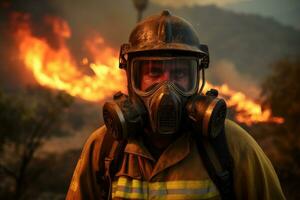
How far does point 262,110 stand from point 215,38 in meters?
7.88

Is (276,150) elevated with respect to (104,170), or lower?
lower

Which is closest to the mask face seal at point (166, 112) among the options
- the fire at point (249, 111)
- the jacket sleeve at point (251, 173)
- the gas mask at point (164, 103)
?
the gas mask at point (164, 103)

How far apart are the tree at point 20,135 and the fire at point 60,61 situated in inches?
45.1

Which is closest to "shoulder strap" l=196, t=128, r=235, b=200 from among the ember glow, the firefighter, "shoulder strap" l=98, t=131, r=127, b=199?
the firefighter

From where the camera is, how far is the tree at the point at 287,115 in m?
8.33

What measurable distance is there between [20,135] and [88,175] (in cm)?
768

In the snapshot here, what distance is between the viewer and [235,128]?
195 cm

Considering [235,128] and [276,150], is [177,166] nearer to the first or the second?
[235,128]

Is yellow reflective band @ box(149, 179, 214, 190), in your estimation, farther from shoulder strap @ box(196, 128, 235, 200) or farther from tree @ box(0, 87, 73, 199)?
tree @ box(0, 87, 73, 199)

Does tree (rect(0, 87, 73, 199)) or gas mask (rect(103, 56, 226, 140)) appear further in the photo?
tree (rect(0, 87, 73, 199))

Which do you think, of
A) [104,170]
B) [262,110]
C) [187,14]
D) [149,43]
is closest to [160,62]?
[149,43]

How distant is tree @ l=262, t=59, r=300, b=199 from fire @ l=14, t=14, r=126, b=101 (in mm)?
4911

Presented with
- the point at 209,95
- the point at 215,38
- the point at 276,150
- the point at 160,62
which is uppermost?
the point at 215,38

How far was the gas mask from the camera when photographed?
72.9 inches
